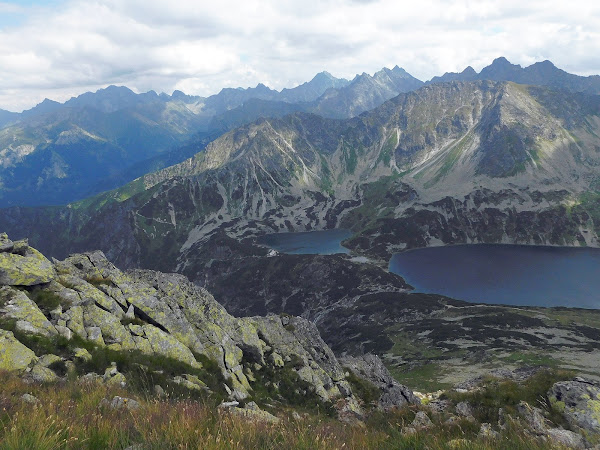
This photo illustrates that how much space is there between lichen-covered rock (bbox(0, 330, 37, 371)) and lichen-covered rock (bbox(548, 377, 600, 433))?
30663 millimetres

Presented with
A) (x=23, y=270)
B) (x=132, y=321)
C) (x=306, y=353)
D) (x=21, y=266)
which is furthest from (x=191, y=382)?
(x=306, y=353)

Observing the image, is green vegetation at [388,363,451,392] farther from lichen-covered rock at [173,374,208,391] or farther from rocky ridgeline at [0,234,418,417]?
lichen-covered rock at [173,374,208,391]

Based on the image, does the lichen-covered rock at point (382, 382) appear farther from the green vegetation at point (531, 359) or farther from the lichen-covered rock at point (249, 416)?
the green vegetation at point (531, 359)

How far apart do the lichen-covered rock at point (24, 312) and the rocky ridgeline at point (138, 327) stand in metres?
0.06

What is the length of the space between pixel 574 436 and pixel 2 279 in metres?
37.3

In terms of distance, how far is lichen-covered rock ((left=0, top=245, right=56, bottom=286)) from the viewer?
26.9 m

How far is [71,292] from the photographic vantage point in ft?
96.9

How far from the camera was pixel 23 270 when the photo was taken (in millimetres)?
27906

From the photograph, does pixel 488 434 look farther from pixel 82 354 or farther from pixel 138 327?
pixel 138 327

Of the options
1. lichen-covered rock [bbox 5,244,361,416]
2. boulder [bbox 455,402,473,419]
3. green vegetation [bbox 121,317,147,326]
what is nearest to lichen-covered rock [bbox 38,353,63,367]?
lichen-covered rock [bbox 5,244,361,416]

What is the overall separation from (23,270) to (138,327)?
32.6 feet

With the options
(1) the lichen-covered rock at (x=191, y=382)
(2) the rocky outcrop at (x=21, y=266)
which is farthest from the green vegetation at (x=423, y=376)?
(2) the rocky outcrop at (x=21, y=266)

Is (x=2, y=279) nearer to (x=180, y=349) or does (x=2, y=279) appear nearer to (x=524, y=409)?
(x=180, y=349)

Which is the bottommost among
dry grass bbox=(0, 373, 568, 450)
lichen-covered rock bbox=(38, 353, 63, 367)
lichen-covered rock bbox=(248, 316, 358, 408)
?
lichen-covered rock bbox=(248, 316, 358, 408)
